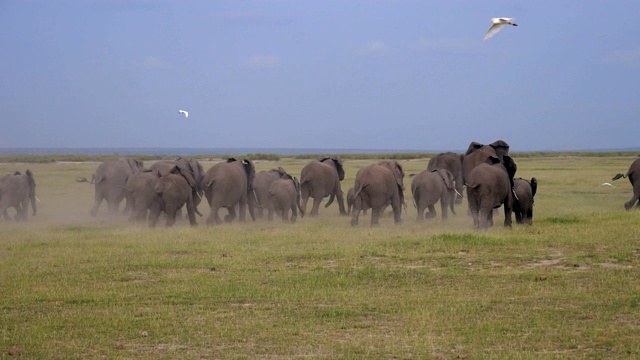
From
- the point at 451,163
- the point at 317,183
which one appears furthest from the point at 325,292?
the point at 451,163

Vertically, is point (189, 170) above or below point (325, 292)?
above

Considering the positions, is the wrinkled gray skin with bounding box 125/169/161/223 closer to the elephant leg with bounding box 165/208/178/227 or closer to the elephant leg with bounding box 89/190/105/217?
the elephant leg with bounding box 165/208/178/227

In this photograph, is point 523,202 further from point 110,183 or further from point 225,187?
point 110,183

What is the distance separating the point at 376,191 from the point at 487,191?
3.24 meters

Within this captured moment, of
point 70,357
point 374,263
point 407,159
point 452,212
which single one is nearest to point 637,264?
point 374,263

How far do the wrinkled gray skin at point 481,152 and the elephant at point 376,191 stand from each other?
2598 mm

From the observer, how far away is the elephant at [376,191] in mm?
21688

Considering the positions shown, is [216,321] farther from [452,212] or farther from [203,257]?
[452,212]

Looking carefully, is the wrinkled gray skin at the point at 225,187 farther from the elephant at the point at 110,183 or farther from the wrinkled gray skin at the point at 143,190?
the elephant at the point at 110,183

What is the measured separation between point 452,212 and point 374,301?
15.2 metres

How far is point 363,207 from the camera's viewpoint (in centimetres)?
2217

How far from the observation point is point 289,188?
23.5 meters

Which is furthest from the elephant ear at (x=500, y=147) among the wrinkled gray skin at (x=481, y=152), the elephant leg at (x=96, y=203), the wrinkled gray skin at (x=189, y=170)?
→ the elephant leg at (x=96, y=203)

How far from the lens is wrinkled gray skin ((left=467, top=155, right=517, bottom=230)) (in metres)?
19.4
